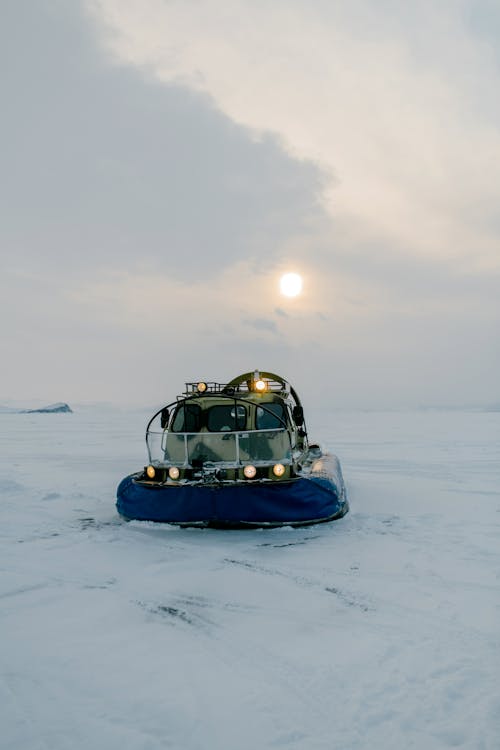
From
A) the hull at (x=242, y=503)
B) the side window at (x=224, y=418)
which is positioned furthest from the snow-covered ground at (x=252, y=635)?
the side window at (x=224, y=418)

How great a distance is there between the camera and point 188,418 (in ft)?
28.3

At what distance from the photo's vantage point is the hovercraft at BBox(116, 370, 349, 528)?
6.57 meters

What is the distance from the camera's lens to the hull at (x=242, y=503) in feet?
21.5

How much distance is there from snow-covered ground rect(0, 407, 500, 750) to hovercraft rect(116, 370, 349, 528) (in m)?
0.25

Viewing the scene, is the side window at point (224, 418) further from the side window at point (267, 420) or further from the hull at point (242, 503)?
the hull at point (242, 503)

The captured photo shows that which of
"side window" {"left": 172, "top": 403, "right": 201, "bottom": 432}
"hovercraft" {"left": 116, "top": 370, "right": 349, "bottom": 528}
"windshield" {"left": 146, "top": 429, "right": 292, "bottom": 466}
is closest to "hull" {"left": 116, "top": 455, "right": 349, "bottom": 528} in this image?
"hovercraft" {"left": 116, "top": 370, "right": 349, "bottom": 528}

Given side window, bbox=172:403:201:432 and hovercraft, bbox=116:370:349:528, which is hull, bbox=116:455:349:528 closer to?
hovercraft, bbox=116:370:349:528

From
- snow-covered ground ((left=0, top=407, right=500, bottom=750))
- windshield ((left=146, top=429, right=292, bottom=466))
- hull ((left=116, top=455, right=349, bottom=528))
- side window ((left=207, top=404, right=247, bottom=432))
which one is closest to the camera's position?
snow-covered ground ((left=0, top=407, right=500, bottom=750))

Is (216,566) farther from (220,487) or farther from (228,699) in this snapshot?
(228,699)

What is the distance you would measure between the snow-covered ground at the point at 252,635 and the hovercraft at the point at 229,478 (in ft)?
0.82

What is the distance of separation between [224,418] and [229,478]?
4.87ft

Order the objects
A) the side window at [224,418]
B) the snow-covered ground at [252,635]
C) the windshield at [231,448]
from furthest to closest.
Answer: the side window at [224,418] < the windshield at [231,448] < the snow-covered ground at [252,635]

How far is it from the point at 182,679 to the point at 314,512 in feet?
12.8

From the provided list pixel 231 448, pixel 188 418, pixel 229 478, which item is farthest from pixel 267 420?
pixel 229 478
